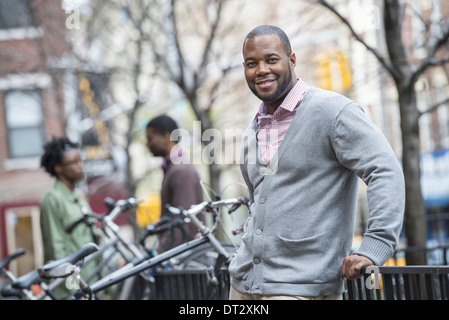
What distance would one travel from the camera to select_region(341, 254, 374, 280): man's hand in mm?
2822

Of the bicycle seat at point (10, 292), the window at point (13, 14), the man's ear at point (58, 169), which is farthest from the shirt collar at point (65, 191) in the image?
the window at point (13, 14)

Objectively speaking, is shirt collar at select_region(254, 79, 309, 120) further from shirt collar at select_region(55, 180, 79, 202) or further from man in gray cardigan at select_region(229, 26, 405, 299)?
shirt collar at select_region(55, 180, 79, 202)

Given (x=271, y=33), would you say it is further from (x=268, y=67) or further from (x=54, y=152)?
(x=54, y=152)

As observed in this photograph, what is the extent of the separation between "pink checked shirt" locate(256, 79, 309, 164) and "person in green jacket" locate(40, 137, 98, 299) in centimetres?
328

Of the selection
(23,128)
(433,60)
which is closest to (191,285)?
(433,60)

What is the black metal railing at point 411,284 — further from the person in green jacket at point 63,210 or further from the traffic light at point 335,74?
the traffic light at point 335,74

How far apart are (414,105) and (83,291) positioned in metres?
3.57

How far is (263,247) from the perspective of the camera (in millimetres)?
3117

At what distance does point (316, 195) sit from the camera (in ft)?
10.00

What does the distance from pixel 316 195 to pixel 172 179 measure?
3322 millimetres

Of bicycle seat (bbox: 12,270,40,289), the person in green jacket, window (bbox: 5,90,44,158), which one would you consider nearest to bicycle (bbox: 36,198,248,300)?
bicycle seat (bbox: 12,270,40,289)

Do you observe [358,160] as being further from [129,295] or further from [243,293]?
[129,295]

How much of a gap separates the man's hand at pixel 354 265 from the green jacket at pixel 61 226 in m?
3.89
